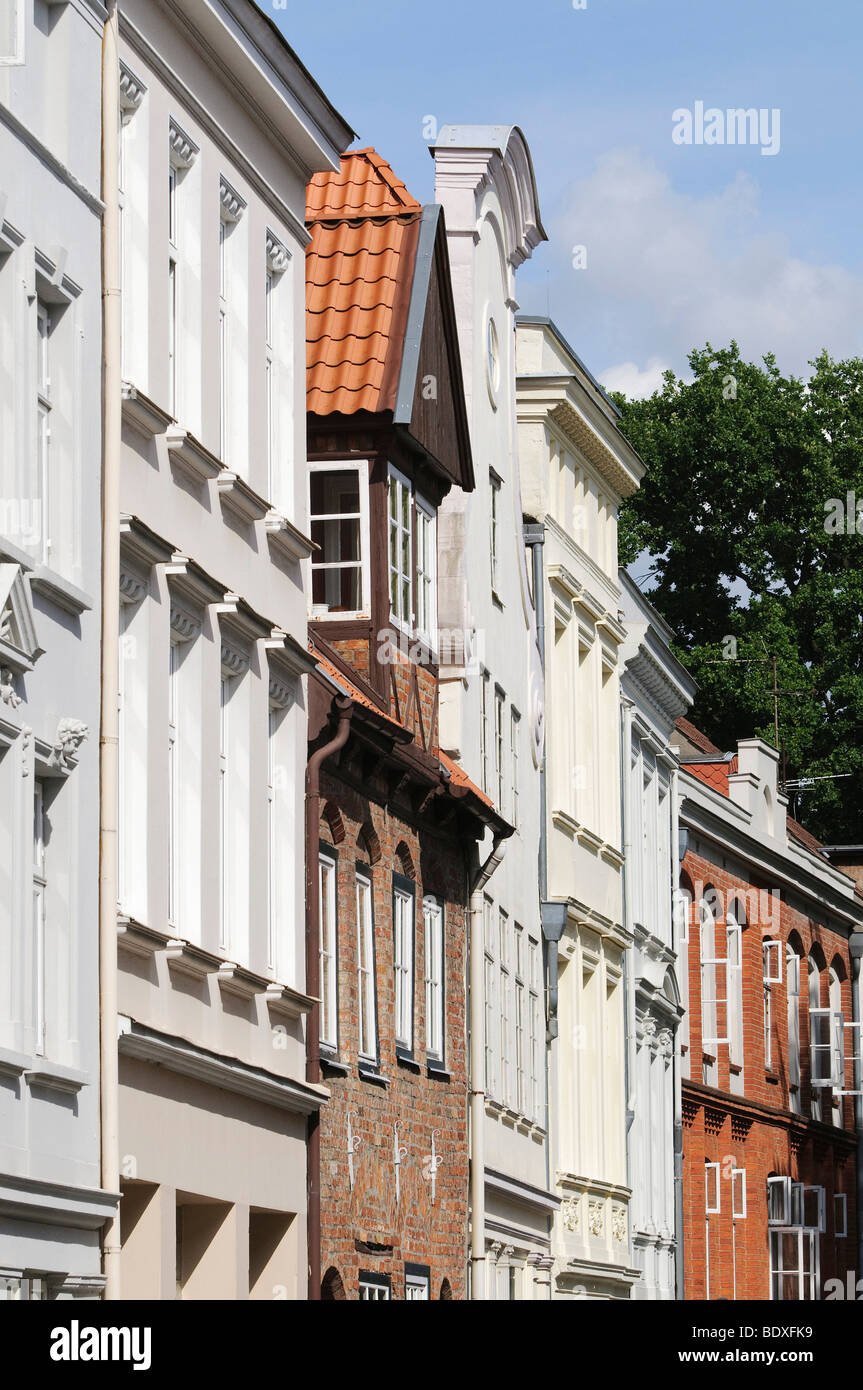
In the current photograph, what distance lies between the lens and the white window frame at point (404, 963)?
25.3 m

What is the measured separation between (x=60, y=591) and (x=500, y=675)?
48.8 feet

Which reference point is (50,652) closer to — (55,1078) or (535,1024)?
(55,1078)

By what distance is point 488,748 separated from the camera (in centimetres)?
3038

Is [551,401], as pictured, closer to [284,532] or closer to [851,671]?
[284,532]

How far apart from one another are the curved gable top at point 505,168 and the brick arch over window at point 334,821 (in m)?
9.99

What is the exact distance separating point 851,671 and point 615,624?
80.7 feet

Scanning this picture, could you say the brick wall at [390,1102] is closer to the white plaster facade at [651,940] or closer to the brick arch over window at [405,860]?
the brick arch over window at [405,860]

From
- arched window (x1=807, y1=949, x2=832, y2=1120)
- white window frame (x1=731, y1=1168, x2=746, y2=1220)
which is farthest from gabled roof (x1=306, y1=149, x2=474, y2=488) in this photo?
arched window (x1=807, y1=949, x2=832, y2=1120)

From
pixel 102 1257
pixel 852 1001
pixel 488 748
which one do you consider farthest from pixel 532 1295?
pixel 852 1001

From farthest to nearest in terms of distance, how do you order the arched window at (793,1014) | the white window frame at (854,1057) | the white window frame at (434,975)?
the white window frame at (854,1057) → the arched window at (793,1014) → the white window frame at (434,975)

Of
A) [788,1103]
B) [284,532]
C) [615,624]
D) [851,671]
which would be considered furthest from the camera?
[851,671]

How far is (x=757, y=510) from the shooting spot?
6494 cm

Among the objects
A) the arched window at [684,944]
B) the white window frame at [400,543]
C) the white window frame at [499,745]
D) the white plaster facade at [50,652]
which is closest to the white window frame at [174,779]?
the white plaster facade at [50,652]

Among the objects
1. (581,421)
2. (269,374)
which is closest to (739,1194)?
(581,421)
